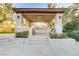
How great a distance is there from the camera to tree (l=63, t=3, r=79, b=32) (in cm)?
753

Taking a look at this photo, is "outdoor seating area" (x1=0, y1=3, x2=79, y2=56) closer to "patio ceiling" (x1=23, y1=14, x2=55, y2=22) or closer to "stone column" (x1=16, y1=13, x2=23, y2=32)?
"stone column" (x1=16, y1=13, x2=23, y2=32)

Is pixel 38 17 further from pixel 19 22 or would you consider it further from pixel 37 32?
pixel 19 22

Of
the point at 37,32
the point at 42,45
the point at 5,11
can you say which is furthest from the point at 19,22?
the point at 42,45

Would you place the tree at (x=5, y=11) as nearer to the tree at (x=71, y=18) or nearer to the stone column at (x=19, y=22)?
the stone column at (x=19, y=22)

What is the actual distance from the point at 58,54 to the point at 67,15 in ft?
13.9

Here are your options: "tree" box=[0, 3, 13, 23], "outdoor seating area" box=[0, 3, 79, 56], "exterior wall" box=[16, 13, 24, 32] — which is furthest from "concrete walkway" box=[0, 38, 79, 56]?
"tree" box=[0, 3, 13, 23]

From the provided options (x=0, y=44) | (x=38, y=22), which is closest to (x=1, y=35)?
(x=0, y=44)

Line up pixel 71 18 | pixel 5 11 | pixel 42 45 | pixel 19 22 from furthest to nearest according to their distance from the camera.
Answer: pixel 71 18 < pixel 19 22 < pixel 5 11 < pixel 42 45

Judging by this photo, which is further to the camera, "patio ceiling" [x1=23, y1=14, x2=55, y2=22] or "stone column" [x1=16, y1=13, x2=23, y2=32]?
"patio ceiling" [x1=23, y1=14, x2=55, y2=22]

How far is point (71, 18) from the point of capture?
8.39 m

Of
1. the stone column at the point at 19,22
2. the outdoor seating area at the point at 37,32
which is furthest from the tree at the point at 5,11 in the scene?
the stone column at the point at 19,22

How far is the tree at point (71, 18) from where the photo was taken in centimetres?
753

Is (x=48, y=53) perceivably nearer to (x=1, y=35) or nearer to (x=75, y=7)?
(x=1, y=35)

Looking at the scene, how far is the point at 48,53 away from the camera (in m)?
4.83
